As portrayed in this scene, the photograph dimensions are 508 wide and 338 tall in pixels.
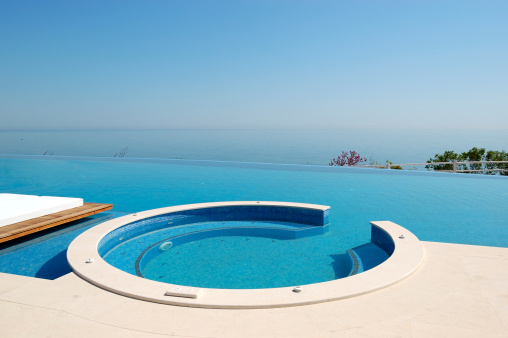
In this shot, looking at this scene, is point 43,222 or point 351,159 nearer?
point 43,222

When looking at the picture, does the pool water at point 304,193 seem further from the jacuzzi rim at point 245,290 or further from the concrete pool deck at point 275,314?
the concrete pool deck at point 275,314

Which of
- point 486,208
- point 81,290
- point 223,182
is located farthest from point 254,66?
point 81,290

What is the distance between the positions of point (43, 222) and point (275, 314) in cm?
411

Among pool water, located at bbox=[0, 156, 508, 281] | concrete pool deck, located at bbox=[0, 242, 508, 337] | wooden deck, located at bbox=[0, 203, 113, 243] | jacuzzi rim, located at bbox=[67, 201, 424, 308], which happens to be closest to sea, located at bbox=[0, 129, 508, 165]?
pool water, located at bbox=[0, 156, 508, 281]

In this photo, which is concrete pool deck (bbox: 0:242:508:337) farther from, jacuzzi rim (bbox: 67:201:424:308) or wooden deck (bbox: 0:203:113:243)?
wooden deck (bbox: 0:203:113:243)

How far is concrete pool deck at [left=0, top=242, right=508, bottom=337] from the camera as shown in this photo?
210cm

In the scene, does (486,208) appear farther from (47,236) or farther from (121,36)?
(121,36)

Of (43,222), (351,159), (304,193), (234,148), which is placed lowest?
(43,222)

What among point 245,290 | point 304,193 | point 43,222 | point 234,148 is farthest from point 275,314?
point 234,148

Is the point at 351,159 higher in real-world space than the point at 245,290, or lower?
higher

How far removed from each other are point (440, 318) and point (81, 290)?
101 inches

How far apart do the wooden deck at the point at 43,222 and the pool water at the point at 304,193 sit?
0.23 meters

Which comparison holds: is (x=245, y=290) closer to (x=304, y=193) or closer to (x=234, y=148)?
(x=304, y=193)

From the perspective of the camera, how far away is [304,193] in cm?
Result: 817
